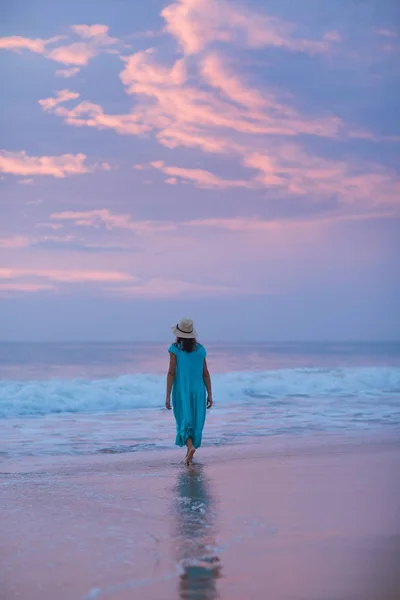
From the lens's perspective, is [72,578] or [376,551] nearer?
[72,578]

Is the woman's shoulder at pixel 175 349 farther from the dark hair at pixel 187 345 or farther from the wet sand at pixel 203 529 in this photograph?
the wet sand at pixel 203 529

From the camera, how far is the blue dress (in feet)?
27.0

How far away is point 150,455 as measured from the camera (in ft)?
29.5

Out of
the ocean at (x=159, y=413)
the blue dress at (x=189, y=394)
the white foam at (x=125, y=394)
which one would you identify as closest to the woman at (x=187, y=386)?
the blue dress at (x=189, y=394)

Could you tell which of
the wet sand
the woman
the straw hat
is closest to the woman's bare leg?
the woman

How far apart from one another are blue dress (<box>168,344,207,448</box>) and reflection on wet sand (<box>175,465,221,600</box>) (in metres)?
0.95

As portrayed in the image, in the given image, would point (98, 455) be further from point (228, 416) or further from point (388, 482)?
point (228, 416)

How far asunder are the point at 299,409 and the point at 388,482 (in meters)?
7.97

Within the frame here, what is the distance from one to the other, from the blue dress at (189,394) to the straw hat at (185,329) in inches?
7.9

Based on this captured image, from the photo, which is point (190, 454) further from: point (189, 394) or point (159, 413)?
point (159, 413)

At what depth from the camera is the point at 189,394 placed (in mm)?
8242

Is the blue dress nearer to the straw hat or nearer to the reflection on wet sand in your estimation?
the straw hat

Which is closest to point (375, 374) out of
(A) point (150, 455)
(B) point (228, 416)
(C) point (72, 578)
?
(B) point (228, 416)

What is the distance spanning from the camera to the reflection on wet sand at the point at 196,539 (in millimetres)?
3941
